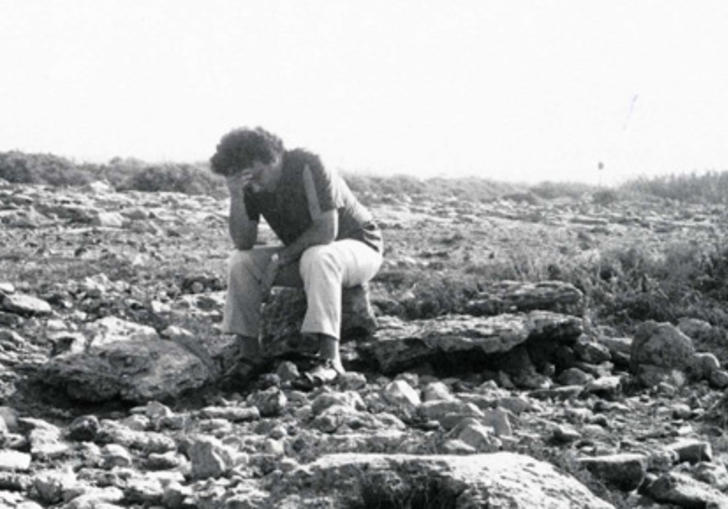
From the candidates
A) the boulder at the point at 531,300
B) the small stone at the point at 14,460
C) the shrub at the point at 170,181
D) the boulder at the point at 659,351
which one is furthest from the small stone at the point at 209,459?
the shrub at the point at 170,181

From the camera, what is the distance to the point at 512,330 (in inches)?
279

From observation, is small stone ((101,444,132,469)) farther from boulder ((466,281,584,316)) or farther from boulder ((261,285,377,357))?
boulder ((466,281,584,316))

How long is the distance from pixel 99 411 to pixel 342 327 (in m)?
1.87

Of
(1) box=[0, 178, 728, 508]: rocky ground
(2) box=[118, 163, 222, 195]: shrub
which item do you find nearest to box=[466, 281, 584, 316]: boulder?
(1) box=[0, 178, 728, 508]: rocky ground

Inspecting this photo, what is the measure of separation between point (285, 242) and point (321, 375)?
1340 millimetres

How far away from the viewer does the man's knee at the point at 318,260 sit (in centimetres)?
663

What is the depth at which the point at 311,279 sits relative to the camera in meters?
6.59

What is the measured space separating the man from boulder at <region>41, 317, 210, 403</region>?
41 cm

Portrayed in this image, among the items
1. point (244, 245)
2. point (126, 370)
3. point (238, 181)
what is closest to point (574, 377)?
point (244, 245)

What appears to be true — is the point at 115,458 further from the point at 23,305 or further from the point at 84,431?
the point at 23,305

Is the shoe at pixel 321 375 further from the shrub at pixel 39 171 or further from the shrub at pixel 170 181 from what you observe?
the shrub at pixel 39 171

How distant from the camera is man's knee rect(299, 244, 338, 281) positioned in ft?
21.7

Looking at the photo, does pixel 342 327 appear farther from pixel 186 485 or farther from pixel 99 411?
pixel 186 485

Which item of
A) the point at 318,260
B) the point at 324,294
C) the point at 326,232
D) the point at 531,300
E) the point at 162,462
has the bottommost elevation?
the point at 162,462
